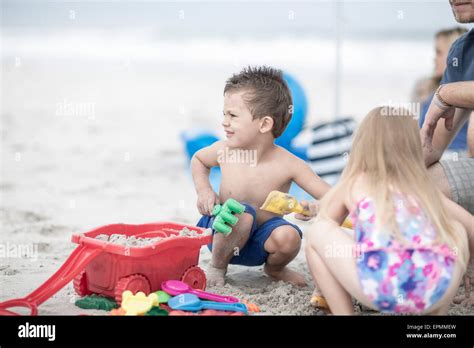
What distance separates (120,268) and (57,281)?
0.64 ft

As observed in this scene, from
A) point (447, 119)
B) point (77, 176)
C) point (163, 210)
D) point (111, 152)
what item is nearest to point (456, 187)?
→ point (447, 119)

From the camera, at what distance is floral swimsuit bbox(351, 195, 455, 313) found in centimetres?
190

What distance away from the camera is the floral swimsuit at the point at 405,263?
1.90 m

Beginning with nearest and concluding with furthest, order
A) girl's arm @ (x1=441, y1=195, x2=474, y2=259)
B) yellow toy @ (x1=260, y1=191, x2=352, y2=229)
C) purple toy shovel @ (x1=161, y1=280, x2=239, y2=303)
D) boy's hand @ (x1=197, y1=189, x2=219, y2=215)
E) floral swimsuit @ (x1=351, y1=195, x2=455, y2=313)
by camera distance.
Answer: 1. floral swimsuit @ (x1=351, y1=195, x2=455, y2=313)
2. girl's arm @ (x1=441, y1=195, x2=474, y2=259)
3. purple toy shovel @ (x1=161, y1=280, x2=239, y2=303)
4. yellow toy @ (x1=260, y1=191, x2=352, y2=229)
5. boy's hand @ (x1=197, y1=189, x2=219, y2=215)

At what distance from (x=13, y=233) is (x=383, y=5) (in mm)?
12080

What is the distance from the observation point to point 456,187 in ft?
7.95

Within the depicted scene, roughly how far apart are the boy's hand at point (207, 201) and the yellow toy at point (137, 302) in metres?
0.49

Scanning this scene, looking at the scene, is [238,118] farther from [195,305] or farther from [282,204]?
[195,305]

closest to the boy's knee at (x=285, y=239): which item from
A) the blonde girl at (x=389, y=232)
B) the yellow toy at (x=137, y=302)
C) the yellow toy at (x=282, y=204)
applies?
the yellow toy at (x=282, y=204)

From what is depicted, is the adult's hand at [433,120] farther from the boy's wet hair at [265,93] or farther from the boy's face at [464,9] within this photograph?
the boy's wet hair at [265,93]

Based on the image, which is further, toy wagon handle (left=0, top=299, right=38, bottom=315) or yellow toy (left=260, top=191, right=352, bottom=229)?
yellow toy (left=260, top=191, right=352, bottom=229)

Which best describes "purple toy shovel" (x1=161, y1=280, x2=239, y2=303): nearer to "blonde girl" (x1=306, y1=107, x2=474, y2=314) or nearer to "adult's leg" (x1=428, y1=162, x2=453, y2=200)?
"blonde girl" (x1=306, y1=107, x2=474, y2=314)

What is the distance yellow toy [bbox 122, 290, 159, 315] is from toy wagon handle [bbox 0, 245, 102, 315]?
6.3 inches

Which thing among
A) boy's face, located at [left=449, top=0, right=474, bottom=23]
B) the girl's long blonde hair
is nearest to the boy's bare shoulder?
the girl's long blonde hair
